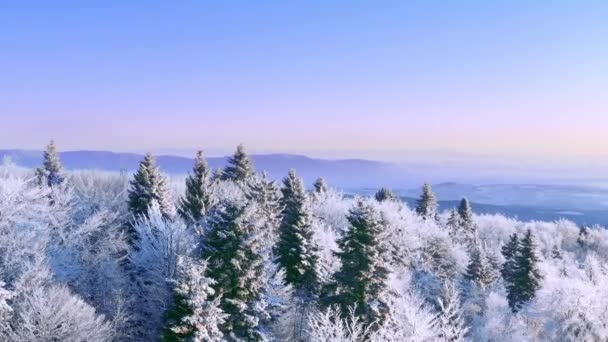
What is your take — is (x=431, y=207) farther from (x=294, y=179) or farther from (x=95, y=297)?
(x=95, y=297)

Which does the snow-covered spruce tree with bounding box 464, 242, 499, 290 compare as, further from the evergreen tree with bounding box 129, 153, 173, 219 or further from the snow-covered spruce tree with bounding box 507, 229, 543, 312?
the evergreen tree with bounding box 129, 153, 173, 219

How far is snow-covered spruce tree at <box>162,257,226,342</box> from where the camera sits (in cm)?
2711

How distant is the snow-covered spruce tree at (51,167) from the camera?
72500 mm

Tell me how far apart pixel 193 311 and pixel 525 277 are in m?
37.7

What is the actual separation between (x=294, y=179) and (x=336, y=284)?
29.6 meters

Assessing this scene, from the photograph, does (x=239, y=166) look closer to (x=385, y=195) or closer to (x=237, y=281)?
(x=385, y=195)

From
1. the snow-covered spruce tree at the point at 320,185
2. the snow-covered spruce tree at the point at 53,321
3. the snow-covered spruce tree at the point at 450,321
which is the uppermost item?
the snow-covered spruce tree at the point at 320,185

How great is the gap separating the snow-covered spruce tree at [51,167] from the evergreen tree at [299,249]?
4344cm

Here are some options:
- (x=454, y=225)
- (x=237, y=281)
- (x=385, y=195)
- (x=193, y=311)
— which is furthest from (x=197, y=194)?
(x=454, y=225)

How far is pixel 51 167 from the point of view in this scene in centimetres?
7356

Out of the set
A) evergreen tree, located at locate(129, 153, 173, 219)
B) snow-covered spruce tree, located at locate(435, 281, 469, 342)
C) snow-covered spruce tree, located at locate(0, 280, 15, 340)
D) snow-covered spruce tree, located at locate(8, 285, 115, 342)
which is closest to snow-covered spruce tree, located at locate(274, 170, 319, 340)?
snow-covered spruce tree, located at locate(435, 281, 469, 342)

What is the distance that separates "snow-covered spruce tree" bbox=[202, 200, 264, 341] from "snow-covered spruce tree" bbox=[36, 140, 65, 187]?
163ft

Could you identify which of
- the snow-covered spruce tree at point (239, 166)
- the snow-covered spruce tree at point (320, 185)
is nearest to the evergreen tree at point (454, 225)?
the snow-covered spruce tree at point (320, 185)

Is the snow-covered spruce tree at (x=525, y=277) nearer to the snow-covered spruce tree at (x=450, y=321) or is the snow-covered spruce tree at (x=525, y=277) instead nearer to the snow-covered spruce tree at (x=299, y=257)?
the snow-covered spruce tree at (x=450, y=321)
